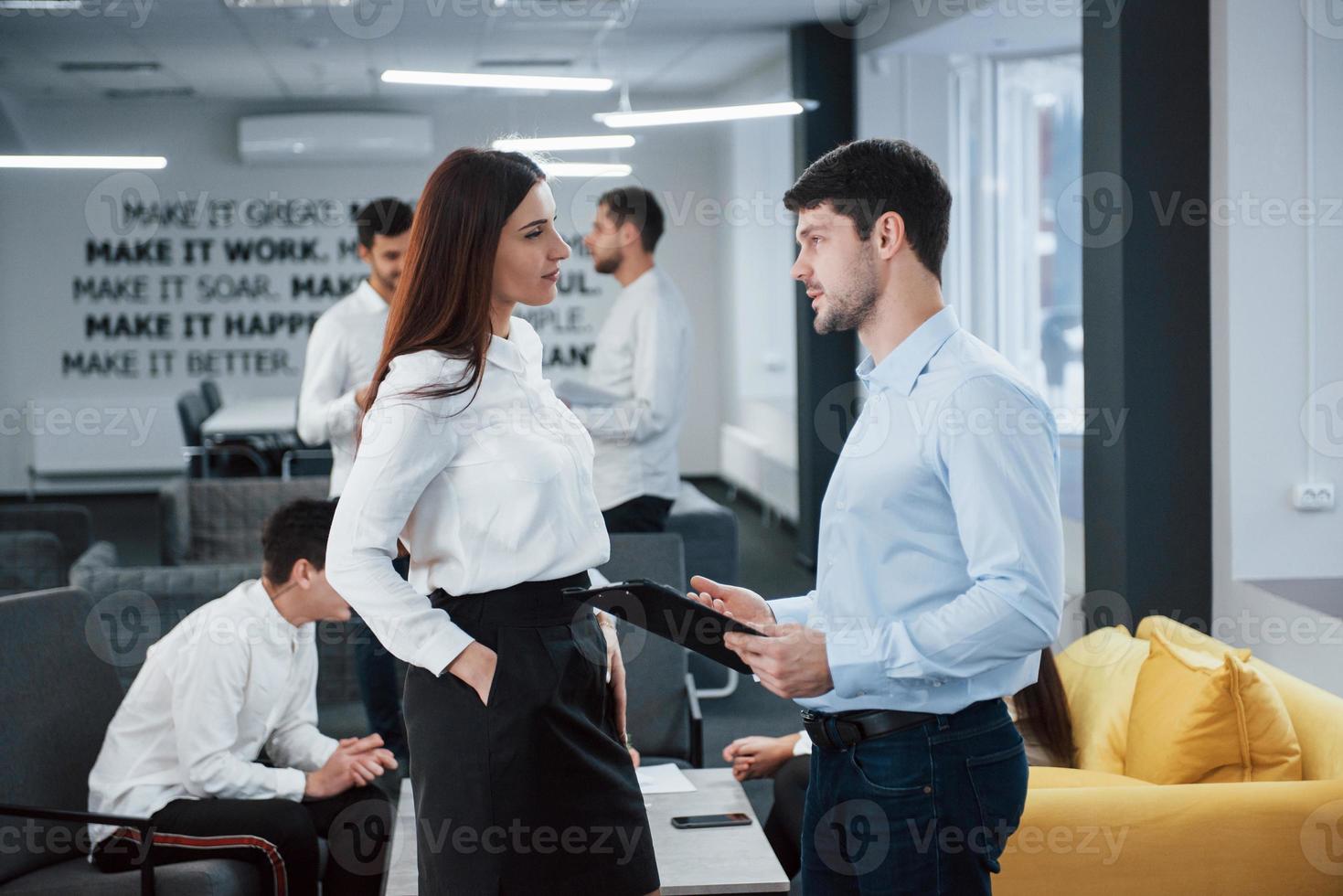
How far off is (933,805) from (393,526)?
0.80 metres

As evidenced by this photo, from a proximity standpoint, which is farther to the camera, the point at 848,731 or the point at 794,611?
the point at 794,611

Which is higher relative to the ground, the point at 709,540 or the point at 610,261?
the point at 610,261

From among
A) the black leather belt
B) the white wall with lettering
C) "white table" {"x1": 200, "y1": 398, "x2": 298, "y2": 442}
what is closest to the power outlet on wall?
the black leather belt

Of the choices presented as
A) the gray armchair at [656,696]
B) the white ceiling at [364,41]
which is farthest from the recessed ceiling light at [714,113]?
the gray armchair at [656,696]

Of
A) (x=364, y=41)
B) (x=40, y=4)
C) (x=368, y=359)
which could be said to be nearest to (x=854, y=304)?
(x=368, y=359)

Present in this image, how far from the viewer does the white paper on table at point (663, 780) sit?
2697 mm

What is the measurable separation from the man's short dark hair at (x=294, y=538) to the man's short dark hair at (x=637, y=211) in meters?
1.92

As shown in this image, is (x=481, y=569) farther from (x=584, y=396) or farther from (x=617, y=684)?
(x=584, y=396)

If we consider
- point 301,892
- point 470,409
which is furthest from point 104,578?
point 470,409

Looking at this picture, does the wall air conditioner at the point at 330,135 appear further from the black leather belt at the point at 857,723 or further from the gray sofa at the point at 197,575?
the black leather belt at the point at 857,723

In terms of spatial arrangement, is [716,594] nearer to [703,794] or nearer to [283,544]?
[703,794]

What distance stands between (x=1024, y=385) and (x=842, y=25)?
6353 millimetres

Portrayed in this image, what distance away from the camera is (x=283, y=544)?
116 inches

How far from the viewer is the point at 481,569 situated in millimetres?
1752
